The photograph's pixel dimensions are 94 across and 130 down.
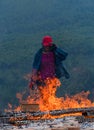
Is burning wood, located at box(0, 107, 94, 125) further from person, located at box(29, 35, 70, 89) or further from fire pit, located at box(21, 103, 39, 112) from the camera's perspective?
person, located at box(29, 35, 70, 89)

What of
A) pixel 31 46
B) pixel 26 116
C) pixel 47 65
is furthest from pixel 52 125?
pixel 31 46

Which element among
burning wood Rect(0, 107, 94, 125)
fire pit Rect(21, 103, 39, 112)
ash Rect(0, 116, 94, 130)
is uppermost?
fire pit Rect(21, 103, 39, 112)

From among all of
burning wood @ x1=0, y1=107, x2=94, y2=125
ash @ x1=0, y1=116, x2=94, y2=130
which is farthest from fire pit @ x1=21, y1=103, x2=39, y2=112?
ash @ x1=0, y1=116, x2=94, y2=130

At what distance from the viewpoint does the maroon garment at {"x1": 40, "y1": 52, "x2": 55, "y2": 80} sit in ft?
57.3

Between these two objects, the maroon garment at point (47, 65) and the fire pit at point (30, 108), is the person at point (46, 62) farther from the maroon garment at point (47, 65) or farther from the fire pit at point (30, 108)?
the fire pit at point (30, 108)

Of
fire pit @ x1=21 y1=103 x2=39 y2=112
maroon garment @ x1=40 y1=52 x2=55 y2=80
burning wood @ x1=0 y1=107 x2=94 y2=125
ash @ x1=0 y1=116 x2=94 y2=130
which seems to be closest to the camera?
ash @ x1=0 y1=116 x2=94 y2=130

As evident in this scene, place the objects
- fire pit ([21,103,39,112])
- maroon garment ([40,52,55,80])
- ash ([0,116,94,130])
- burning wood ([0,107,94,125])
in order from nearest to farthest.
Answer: ash ([0,116,94,130]) < burning wood ([0,107,94,125]) < fire pit ([21,103,39,112]) < maroon garment ([40,52,55,80])

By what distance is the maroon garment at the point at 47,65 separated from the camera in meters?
17.5

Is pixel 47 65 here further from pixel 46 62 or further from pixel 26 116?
pixel 26 116

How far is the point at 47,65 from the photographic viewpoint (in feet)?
57.7

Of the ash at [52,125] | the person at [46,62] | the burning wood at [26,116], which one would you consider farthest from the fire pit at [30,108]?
the person at [46,62]

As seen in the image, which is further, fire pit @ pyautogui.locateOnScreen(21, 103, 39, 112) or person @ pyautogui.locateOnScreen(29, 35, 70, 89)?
person @ pyautogui.locateOnScreen(29, 35, 70, 89)

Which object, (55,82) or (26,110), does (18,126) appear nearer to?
(26,110)

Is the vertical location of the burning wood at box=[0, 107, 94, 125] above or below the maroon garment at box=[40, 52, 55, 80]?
below
